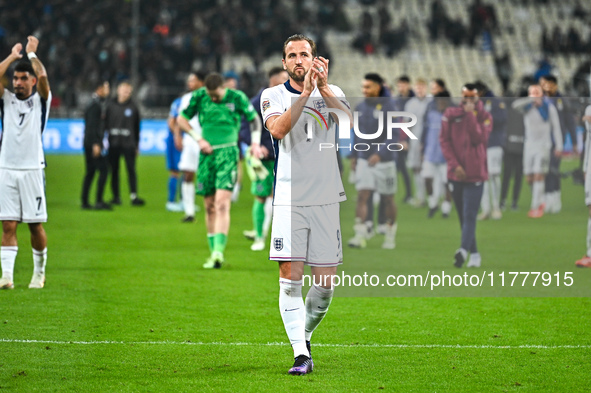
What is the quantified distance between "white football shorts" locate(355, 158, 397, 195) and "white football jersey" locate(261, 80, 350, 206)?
20.8ft

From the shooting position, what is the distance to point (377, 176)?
1205 centimetres

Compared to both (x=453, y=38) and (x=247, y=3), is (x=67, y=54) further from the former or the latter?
(x=453, y=38)

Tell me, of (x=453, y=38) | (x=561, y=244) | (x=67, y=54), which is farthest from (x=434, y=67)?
(x=561, y=244)

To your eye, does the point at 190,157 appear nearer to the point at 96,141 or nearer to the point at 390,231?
the point at 96,141

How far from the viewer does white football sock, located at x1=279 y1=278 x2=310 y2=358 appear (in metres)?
5.62

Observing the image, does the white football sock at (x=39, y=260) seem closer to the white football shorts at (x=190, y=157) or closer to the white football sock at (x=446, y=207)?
the white football shorts at (x=190, y=157)

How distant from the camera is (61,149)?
1093 inches

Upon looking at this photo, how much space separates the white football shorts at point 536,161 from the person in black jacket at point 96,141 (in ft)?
25.3

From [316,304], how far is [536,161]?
34.5ft

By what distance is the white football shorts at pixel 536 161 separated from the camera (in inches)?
603

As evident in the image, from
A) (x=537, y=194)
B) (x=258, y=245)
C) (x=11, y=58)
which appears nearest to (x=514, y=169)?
(x=537, y=194)

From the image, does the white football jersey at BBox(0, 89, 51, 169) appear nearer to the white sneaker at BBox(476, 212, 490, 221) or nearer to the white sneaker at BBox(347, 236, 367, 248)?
the white sneaker at BBox(347, 236, 367, 248)

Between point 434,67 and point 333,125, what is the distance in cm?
3108

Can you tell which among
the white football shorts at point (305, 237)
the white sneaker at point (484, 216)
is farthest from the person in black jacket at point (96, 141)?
the white football shorts at point (305, 237)
